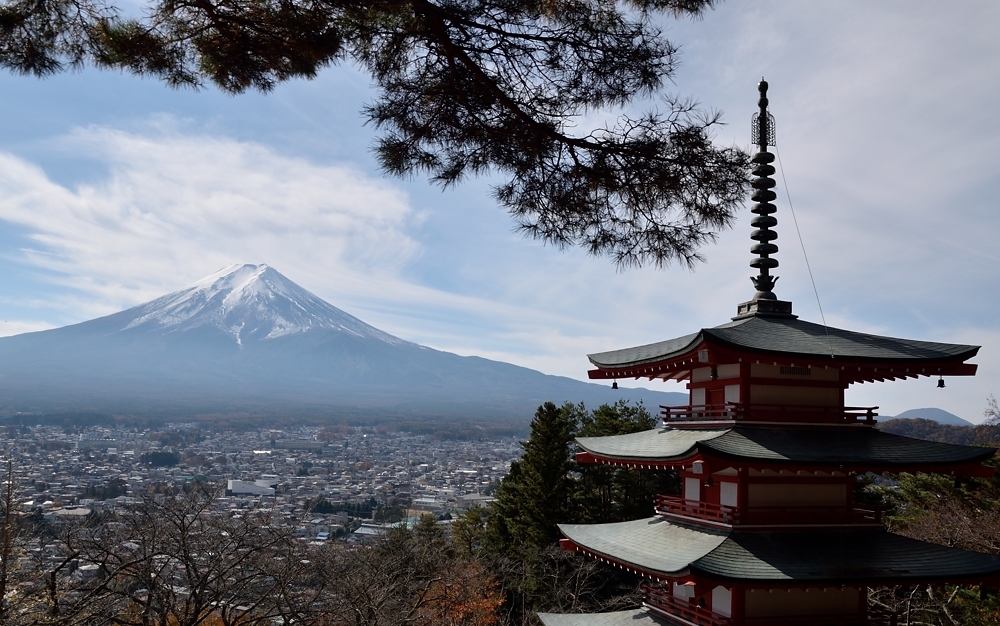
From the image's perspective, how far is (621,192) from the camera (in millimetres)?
5398

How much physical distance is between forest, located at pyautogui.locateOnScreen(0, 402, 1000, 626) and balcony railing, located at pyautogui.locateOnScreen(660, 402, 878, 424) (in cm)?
505

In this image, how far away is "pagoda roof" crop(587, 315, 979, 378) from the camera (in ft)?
25.2

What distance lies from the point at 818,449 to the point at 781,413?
586 mm

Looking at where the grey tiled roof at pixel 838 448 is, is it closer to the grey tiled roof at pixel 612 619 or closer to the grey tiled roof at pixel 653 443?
the grey tiled roof at pixel 653 443

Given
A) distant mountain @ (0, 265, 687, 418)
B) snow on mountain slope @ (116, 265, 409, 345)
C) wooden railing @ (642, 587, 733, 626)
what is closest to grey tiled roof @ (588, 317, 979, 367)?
wooden railing @ (642, 587, 733, 626)

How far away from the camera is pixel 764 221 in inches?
357

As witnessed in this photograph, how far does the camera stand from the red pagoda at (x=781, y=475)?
734 cm

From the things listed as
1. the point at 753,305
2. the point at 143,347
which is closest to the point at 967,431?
the point at 753,305

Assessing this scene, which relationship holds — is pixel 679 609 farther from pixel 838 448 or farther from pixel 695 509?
pixel 838 448

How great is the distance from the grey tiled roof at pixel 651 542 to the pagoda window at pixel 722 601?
1.78 ft

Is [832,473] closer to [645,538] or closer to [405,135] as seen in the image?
[645,538]

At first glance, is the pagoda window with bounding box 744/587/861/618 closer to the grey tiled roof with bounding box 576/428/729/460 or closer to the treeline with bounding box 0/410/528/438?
the grey tiled roof with bounding box 576/428/729/460

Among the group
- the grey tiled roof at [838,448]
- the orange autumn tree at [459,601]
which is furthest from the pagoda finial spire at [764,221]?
the orange autumn tree at [459,601]

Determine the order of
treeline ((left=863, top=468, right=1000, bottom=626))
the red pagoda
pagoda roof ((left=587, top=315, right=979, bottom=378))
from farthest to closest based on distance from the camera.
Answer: treeline ((left=863, top=468, right=1000, bottom=626)), pagoda roof ((left=587, top=315, right=979, bottom=378)), the red pagoda
